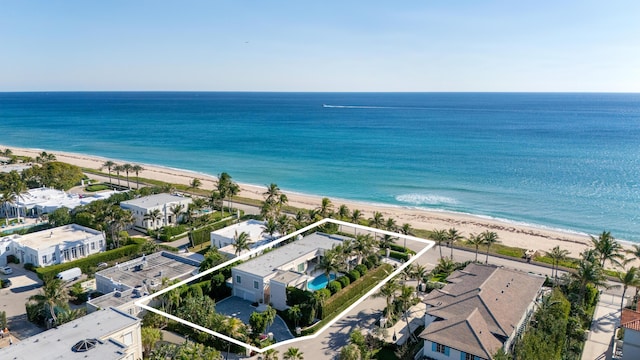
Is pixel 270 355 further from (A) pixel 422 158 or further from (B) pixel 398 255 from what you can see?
(A) pixel 422 158

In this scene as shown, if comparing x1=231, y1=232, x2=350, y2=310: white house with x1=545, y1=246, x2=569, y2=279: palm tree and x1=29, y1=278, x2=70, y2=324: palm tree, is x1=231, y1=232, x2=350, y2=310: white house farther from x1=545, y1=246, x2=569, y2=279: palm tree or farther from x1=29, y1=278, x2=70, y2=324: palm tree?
x1=545, y1=246, x2=569, y2=279: palm tree

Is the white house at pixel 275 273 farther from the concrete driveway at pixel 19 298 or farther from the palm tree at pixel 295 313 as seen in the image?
the concrete driveway at pixel 19 298

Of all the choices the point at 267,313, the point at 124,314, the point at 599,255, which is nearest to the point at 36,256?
the point at 124,314

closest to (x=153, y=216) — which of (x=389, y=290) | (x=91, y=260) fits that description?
(x=91, y=260)

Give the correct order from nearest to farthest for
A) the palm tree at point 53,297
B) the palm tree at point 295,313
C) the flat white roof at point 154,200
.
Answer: the palm tree at point 53,297
the palm tree at point 295,313
the flat white roof at point 154,200

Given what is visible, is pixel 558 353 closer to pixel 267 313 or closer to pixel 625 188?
pixel 267 313

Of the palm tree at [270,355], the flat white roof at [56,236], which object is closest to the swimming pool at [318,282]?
the palm tree at [270,355]
